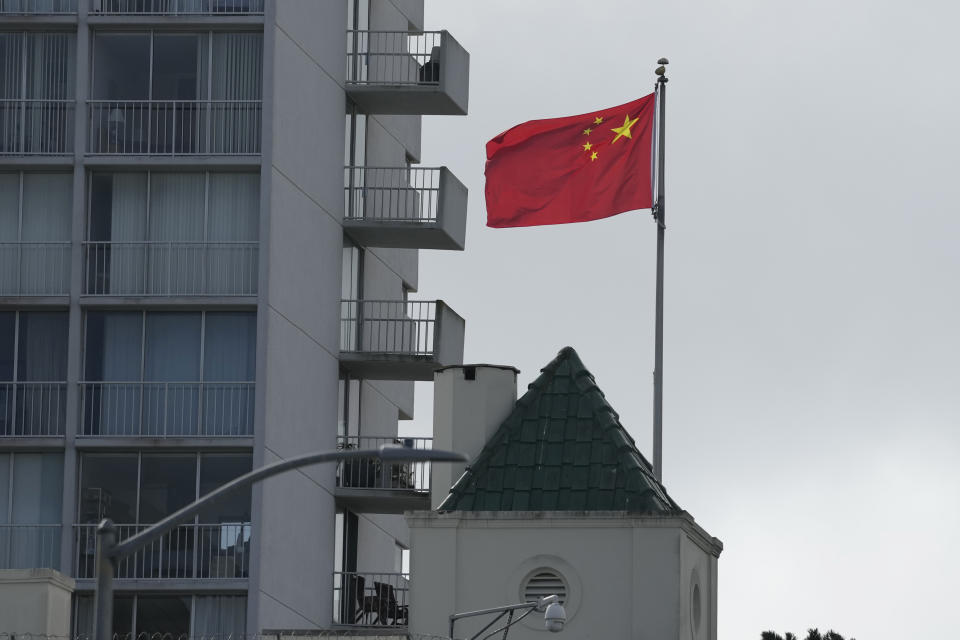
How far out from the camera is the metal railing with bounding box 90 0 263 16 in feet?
196

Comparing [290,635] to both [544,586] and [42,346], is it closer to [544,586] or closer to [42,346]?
[544,586]

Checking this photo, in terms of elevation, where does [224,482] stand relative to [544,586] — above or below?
above

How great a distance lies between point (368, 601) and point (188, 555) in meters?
5.55

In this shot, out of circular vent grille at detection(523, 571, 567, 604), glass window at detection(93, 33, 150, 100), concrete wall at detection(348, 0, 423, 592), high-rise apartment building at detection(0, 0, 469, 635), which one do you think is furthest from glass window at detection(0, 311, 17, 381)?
circular vent grille at detection(523, 571, 567, 604)

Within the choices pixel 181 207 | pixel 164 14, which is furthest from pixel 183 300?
pixel 164 14

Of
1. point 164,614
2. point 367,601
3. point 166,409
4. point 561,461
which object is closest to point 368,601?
point 367,601

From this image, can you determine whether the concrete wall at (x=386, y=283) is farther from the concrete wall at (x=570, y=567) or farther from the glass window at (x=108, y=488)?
the concrete wall at (x=570, y=567)

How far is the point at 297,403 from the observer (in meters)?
60.1

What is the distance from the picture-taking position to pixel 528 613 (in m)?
50.7

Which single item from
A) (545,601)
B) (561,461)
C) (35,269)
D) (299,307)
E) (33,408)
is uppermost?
(35,269)

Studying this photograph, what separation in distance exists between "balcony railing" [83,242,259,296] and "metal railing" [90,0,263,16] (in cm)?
513

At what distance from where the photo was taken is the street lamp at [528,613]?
1779 inches

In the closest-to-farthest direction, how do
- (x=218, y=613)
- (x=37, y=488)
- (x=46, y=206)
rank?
(x=218, y=613) < (x=37, y=488) < (x=46, y=206)

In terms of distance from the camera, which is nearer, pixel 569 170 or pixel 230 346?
pixel 569 170
